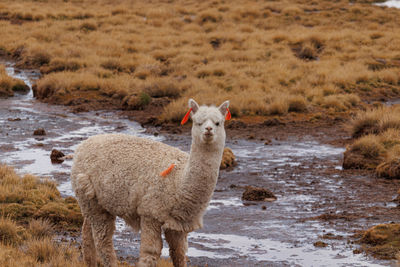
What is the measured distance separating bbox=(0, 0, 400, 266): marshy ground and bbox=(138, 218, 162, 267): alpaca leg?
6.68 feet

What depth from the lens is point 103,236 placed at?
6.01 meters

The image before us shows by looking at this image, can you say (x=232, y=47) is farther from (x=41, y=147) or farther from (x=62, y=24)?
(x=41, y=147)

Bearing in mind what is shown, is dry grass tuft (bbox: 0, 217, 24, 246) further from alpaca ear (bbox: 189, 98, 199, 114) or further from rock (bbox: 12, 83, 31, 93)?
rock (bbox: 12, 83, 31, 93)

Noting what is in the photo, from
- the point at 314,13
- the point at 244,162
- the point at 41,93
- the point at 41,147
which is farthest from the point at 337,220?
the point at 314,13

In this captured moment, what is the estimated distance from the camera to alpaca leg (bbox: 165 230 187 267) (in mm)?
5785

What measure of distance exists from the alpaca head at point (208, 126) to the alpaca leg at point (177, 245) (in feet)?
3.35

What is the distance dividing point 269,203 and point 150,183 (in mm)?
4780

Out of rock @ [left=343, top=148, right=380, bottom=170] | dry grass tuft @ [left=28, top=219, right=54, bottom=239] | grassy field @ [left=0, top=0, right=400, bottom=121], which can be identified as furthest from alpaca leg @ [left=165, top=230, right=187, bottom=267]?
grassy field @ [left=0, top=0, right=400, bottom=121]

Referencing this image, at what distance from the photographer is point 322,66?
22234 millimetres

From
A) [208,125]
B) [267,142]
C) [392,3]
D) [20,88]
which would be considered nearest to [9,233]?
[208,125]

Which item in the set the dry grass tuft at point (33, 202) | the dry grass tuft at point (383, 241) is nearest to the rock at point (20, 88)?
the dry grass tuft at point (33, 202)

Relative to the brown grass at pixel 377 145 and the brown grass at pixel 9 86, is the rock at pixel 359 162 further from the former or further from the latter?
the brown grass at pixel 9 86

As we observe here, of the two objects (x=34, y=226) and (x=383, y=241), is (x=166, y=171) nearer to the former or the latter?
(x=34, y=226)

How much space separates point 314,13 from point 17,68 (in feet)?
64.5
